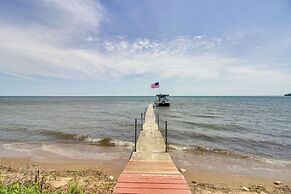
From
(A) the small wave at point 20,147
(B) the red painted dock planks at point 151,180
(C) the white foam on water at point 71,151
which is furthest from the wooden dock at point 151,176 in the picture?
(A) the small wave at point 20,147

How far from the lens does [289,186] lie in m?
8.61

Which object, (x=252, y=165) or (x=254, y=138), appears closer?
(x=252, y=165)

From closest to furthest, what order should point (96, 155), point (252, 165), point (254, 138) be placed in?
point (252, 165)
point (96, 155)
point (254, 138)

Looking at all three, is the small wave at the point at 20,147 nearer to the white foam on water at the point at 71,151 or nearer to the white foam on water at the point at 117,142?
the white foam on water at the point at 71,151

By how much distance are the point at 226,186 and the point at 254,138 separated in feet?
34.8

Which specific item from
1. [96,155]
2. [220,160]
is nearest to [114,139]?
[96,155]

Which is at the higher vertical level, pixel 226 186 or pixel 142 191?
pixel 142 191

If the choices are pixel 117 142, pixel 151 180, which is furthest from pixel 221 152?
pixel 151 180

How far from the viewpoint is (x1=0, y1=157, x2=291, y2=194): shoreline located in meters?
8.18

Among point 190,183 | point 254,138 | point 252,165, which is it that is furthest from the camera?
point 254,138

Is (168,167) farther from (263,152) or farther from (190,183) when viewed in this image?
(263,152)

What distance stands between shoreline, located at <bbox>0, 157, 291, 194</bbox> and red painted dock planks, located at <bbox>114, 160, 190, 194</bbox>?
55.1 inches

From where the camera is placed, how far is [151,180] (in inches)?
238

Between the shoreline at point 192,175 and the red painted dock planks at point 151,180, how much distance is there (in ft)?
4.60
